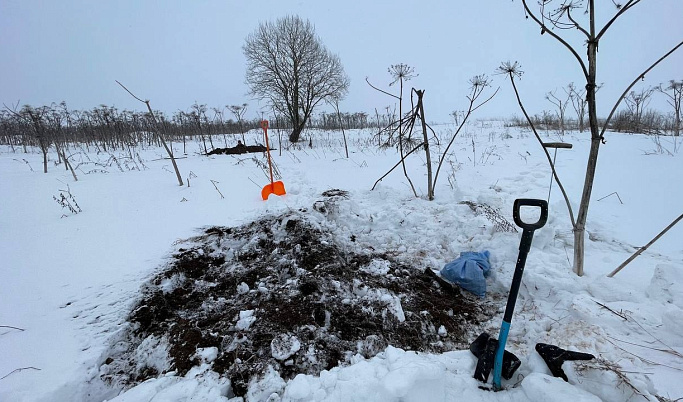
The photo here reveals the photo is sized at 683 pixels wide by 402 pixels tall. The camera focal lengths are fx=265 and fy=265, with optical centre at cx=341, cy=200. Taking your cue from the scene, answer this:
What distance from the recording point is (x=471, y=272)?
7.64 feet

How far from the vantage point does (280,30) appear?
15.7 metres

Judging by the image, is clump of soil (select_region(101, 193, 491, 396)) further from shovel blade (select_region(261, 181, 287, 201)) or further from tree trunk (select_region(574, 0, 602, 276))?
shovel blade (select_region(261, 181, 287, 201))

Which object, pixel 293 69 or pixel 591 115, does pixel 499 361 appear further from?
pixel 293 69

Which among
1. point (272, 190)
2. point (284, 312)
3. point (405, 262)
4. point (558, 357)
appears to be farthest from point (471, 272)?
point (272, 190)

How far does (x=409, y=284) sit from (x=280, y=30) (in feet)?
58.0

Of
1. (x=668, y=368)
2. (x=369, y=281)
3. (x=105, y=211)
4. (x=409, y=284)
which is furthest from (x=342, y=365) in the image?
(x=105, y=211)

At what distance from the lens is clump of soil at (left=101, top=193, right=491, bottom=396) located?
5.40 feet

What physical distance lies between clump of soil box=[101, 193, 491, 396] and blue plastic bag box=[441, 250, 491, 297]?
0.30 feet

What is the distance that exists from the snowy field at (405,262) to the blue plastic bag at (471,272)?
0.15 meters

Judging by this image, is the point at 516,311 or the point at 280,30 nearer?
the point at 516,311

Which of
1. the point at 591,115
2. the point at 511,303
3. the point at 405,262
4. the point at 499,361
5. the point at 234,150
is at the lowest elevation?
the point at 405,262

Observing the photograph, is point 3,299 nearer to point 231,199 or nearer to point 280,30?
point 231,199

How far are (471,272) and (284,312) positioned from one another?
162 cm

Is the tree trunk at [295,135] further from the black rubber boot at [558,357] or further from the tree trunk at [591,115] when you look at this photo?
the black rubber boot at [558,357]
